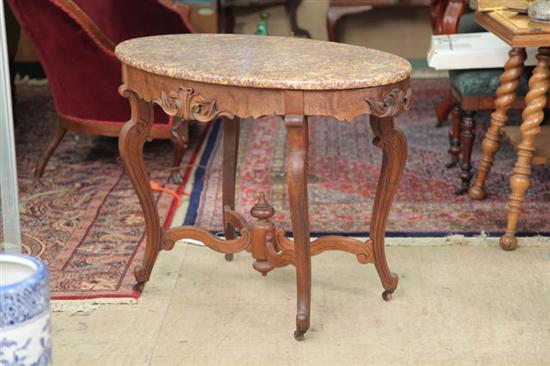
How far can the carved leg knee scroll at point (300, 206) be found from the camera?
8.64 ft

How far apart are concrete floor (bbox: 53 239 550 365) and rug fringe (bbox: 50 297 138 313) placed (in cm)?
3

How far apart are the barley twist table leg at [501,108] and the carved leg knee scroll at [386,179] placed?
3.21 ft

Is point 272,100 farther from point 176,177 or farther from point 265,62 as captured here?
point 176,177

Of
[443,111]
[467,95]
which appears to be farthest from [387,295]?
[443,111]

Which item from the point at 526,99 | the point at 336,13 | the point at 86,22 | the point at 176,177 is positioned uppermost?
the point at 86,22

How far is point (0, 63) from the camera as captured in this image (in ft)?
8.68

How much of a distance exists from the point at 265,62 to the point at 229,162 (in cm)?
70

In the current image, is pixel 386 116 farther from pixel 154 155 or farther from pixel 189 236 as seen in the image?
pixel 154 155

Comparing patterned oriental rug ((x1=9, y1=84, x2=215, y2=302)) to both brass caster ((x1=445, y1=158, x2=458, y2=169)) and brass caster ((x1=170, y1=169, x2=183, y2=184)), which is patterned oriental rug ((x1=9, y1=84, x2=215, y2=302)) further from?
brass caster ((x1=445, y1=158, x2=458, y2=169))

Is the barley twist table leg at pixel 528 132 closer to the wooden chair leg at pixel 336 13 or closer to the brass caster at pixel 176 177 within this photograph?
the brass caster at pixel 176 177

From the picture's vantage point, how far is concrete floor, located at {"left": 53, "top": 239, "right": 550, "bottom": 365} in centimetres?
276

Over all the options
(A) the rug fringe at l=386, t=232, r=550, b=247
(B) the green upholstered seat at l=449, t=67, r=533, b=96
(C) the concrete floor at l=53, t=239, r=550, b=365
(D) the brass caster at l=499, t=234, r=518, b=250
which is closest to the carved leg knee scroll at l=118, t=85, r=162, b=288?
(C) the concrete floor at l=53, t=239, r=550, b=365

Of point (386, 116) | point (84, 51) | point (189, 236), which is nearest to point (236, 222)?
point (189, 236)

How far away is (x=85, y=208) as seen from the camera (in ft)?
13.1
